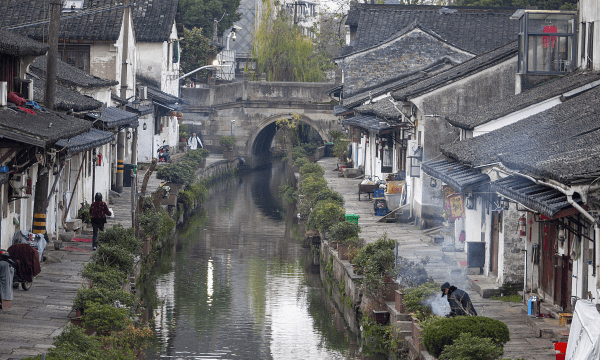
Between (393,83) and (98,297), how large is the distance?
23908 mm

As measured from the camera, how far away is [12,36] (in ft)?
60.7

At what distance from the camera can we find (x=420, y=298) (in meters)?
14.2

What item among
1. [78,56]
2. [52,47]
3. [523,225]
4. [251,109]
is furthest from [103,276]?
[251,109]

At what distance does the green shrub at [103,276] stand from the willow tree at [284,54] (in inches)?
1644

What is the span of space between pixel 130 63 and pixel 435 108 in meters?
15.7

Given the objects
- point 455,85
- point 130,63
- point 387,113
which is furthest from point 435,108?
point 130,63

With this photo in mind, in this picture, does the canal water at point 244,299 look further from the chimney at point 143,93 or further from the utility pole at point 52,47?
the chimney at point 143,93

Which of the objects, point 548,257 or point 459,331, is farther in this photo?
point 548,257

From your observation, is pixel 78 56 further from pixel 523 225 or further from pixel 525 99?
pixel 523 225

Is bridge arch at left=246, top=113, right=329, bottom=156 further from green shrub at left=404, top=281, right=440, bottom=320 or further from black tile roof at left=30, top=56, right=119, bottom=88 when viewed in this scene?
green shrub at left=404, top=281, right=440, bottom=320

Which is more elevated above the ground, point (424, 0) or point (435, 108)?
point (424, 0)

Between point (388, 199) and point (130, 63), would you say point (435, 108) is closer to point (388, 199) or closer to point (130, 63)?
point (388, 199)

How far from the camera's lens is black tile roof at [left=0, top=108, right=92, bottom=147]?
14680mm

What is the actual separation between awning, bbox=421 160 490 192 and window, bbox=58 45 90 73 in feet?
57.4
